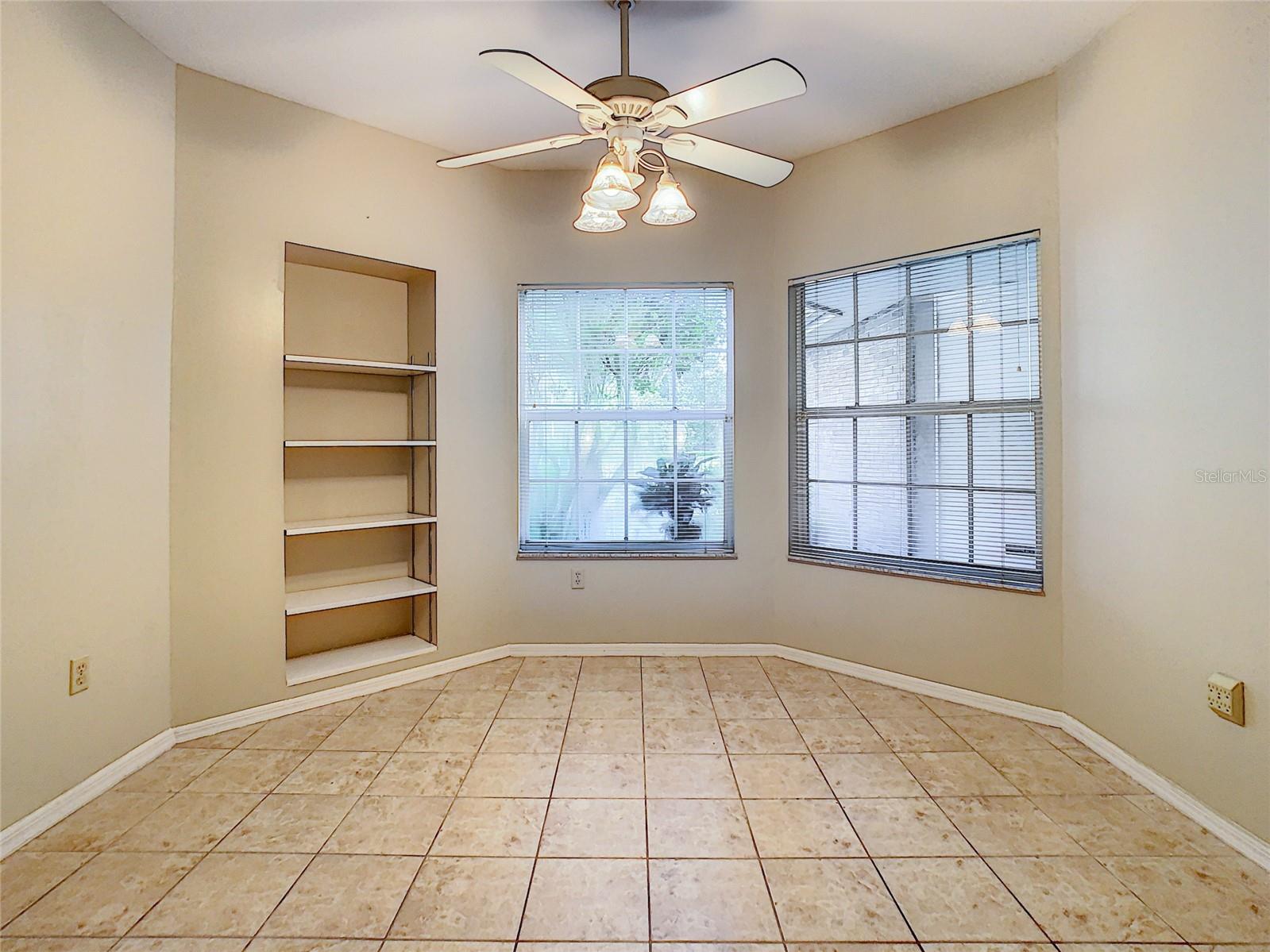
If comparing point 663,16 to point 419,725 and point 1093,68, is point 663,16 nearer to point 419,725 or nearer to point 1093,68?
point 1093,68

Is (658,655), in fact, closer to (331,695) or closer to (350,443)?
(331,695)

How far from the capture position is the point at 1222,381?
1807 millimetres

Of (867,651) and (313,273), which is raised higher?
(313,273)

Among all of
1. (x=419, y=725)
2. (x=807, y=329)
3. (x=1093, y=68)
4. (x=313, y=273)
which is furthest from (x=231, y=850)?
(x=1093, y=68)

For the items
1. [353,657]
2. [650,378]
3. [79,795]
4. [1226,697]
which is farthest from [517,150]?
[1226,697]

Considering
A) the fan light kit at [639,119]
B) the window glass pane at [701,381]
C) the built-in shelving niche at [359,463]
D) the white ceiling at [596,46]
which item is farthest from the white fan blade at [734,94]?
the built-in shelving niche at [359,463]

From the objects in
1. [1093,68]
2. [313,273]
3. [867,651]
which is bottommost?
[867,651]

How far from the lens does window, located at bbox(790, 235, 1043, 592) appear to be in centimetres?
261

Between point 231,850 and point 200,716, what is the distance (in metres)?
0.93

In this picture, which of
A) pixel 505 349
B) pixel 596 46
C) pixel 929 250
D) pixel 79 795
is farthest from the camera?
pixel 505 349

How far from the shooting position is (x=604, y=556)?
11.1ft

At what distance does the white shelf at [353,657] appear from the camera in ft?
9.19

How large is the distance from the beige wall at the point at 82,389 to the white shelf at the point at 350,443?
1.56 feet

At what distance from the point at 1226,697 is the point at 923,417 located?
1.46m
